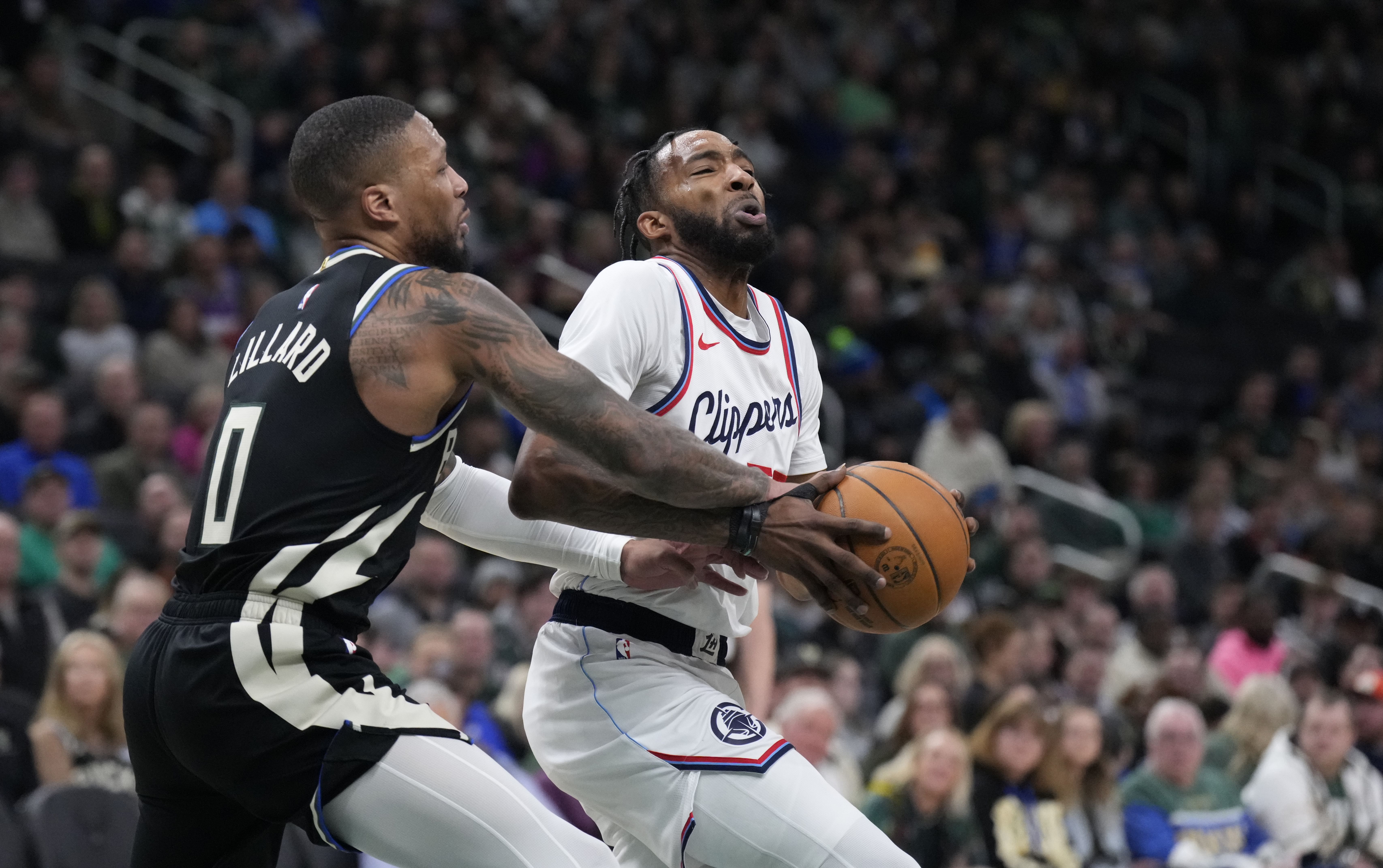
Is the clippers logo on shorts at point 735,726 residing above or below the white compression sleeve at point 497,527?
below

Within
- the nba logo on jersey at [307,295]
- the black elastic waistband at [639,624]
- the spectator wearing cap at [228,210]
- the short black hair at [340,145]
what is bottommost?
the spectator wearing cap at [228,210]

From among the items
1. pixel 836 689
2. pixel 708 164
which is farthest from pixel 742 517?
pixel 836 689

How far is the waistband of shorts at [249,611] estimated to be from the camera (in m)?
3.48

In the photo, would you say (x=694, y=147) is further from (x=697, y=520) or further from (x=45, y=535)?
(x=45, y=535)

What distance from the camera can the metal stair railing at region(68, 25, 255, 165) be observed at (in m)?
13.4

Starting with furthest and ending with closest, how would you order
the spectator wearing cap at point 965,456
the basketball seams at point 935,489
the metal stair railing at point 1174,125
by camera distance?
the metal stair railing at point 1174,125, the spectator wearing cap at point 965,456, the basketball seams at point 935,489

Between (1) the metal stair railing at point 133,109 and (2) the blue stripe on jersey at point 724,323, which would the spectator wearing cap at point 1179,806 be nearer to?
(2) the blue stripe on jersey at point 724,323

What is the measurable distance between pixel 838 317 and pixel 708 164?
399 inches

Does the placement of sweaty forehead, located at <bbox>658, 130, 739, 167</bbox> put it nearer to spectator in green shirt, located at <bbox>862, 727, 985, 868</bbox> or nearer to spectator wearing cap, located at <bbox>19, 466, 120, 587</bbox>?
spectator in green shirt, located at <bbox>862, 727, 985, 868</bbox>

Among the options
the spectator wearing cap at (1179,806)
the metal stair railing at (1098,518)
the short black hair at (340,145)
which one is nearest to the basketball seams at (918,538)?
the short black hair at (340,145)

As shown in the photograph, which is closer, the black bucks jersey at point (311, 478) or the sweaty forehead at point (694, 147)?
the black bucks jersey at point (311, 478)

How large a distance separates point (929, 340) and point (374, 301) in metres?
11.6

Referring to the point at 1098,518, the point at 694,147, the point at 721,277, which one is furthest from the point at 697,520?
the point at 1098,518

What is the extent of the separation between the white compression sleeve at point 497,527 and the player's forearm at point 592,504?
0.33m
